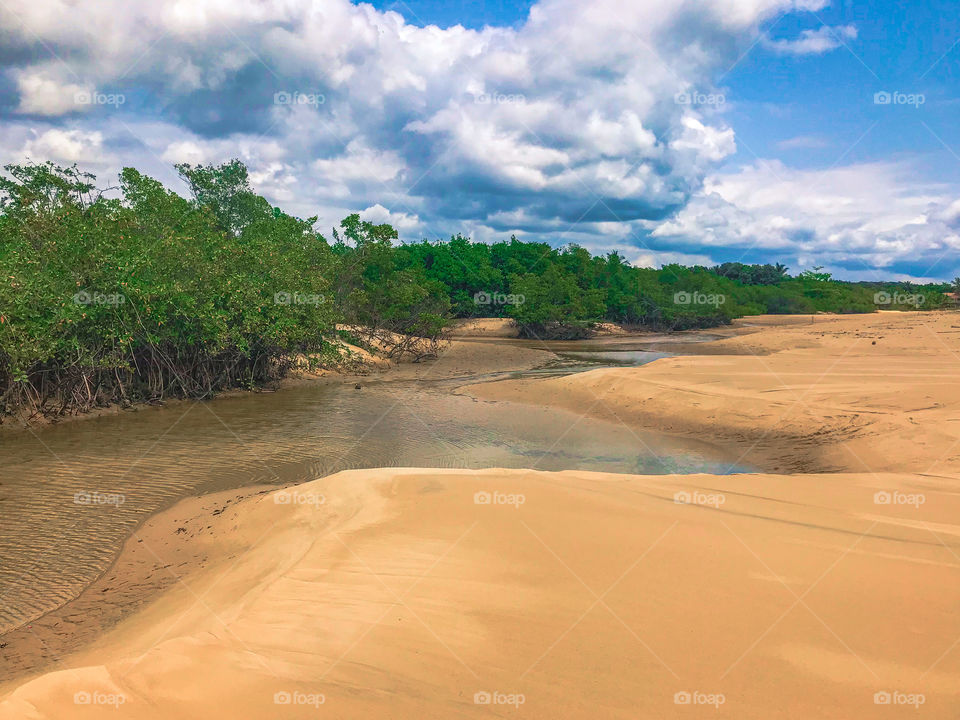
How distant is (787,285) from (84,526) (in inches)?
3712

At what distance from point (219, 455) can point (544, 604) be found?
33.4ft

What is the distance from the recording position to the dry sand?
11.8 feet

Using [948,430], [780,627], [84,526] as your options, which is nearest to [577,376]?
[948,430]

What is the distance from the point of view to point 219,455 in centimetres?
1292

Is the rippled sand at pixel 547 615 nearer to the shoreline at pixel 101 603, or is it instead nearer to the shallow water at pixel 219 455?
the shoreline at pixel 101 603

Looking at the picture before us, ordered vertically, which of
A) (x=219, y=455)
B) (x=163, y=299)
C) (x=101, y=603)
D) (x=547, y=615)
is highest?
(x=163, y=299)

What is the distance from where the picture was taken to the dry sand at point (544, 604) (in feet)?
11.8

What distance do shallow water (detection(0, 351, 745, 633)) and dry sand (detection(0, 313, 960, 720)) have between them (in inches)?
42.8

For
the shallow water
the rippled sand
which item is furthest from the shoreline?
the rippled sand

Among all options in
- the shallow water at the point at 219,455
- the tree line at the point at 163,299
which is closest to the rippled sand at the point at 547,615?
the shallow water at the point at 219,455

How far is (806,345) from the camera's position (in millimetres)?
32094

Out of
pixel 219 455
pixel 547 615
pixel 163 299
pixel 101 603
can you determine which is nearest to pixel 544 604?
pixel 547 615

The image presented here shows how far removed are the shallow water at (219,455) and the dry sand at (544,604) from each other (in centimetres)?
109

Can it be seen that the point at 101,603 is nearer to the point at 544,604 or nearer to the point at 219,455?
the point at 544,604
